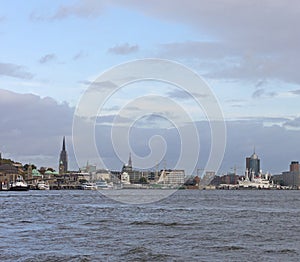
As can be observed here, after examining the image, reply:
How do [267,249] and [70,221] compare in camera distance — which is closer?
[267,249]

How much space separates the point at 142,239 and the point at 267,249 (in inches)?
342

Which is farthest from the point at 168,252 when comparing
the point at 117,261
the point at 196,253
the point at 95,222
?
the point at 95,222

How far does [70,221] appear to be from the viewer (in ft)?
189

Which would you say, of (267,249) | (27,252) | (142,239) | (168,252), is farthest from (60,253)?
(267,249)

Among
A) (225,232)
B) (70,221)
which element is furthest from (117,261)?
(70,221)

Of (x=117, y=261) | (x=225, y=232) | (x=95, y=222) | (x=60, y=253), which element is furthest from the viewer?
(x=95, y=222)

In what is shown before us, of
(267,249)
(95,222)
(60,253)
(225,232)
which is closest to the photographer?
(60,253)

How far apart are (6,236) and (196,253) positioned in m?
14.9

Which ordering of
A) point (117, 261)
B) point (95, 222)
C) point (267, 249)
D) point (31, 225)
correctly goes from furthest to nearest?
point (95, 222) < point (31, 225) < point (267, 249) < point (117, 261)

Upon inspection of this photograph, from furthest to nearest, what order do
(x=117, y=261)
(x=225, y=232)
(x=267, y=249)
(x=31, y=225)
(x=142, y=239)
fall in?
(x=31, y=225) < (x=225, y=232) < (x=142, y=239) < (x=267, y=249) < (x=117, y=261)

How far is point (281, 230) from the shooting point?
1984 inches

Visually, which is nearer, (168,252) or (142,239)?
(168,252)

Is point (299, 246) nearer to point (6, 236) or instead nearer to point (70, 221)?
point (6, 236)

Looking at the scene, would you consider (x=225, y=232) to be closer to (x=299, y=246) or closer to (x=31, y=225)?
(x=299, y=246)
